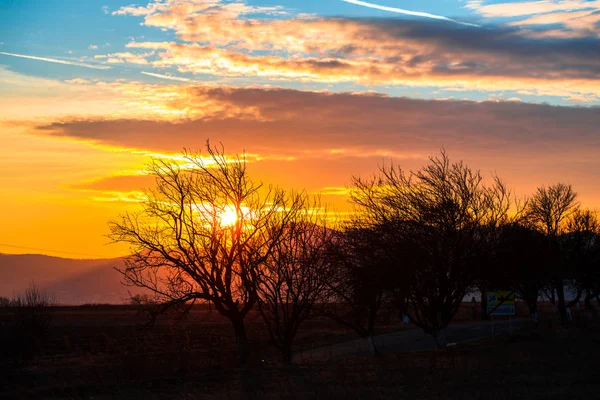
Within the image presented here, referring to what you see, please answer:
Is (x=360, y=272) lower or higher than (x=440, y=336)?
A: higher

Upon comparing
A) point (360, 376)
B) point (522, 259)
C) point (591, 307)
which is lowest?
point (360, 376)

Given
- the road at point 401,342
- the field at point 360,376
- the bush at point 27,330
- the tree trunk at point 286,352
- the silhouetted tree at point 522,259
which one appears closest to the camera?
the field at point 360,376

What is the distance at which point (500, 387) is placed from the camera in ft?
64.1

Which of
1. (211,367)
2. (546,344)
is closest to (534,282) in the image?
(546,344)

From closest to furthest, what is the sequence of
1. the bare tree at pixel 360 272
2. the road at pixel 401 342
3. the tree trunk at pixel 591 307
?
1. the bare tree at pixel 360 272
2. the road at pixel 401 342
3. the tree trunk at pixel 591 307

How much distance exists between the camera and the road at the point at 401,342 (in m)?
41.8

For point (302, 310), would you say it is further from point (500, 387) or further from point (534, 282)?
point (534, 282)

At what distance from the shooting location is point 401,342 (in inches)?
1834

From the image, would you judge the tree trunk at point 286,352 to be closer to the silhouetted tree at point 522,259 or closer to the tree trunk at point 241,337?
the tree trunk at point 241,337

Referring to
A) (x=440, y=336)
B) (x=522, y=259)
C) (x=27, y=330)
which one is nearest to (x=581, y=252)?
(x=522, y=259)

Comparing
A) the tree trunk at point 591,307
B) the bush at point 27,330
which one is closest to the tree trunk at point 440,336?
the bush at point 27,330

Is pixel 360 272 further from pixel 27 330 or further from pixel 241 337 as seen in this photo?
pixel 27 330

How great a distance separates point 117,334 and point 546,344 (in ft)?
124

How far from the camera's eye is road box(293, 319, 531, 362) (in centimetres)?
4178
